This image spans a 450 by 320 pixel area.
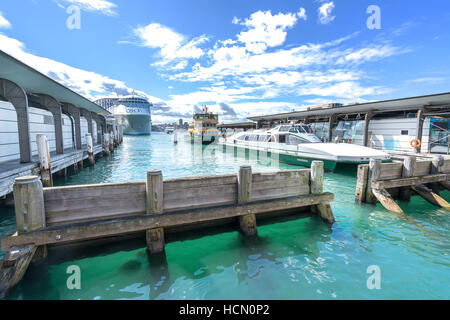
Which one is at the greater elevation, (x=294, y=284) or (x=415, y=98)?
(x=415, y=98)

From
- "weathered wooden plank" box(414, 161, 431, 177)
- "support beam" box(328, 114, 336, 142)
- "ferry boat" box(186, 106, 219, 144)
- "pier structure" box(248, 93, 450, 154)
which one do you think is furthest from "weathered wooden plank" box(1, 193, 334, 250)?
"ferry boat" box(186, 106, 219, 144)

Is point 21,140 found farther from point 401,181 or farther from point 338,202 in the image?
point 401,181

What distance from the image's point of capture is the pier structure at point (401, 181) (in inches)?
291

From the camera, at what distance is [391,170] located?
798 cm

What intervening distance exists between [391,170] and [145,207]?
28.7 ft

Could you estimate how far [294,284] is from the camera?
3.59 m

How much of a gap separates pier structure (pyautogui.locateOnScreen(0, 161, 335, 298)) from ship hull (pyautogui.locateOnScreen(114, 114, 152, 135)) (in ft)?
263

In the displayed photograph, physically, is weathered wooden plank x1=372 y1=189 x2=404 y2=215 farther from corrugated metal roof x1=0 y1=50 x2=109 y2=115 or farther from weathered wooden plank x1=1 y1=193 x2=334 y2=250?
corrugated metal roof x1=0 y1=50 x2=109 y2=115

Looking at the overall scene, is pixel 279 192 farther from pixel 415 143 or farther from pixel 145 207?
pixel 415 143

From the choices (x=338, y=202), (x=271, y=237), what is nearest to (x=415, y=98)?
(x=338, y=202)

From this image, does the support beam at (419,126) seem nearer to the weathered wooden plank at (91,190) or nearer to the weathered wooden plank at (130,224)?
the weathered wooden plank at (130,224)

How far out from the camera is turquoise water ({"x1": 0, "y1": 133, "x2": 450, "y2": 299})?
3393 mm

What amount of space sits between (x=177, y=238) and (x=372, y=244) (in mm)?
4537

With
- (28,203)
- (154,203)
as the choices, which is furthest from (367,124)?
(28,203)
